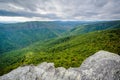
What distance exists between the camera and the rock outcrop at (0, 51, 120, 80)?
1483 inches

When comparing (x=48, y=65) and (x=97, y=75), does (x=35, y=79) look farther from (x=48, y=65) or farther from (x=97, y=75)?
(x=97, y=75)

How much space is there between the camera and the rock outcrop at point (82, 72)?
1483 inches

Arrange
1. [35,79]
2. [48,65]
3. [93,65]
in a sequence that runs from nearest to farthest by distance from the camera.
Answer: [93,65] → [35,79] → [48,65]

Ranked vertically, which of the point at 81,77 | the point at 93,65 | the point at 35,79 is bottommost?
the point at 35,79

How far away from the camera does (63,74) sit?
43.1 metres

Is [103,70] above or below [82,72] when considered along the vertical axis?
above

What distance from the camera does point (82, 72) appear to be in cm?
3972

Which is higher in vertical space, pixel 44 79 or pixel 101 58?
pixel 101 58

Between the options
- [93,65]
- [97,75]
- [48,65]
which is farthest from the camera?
[48,65]

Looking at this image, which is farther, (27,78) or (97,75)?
(27,78)

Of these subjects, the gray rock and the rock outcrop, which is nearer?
the gray rock

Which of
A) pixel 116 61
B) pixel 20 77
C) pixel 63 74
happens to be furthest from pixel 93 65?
pixel 20 77

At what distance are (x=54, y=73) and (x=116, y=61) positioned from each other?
19.1 metres

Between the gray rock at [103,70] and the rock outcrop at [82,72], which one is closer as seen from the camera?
the gray rock at [103,70]
